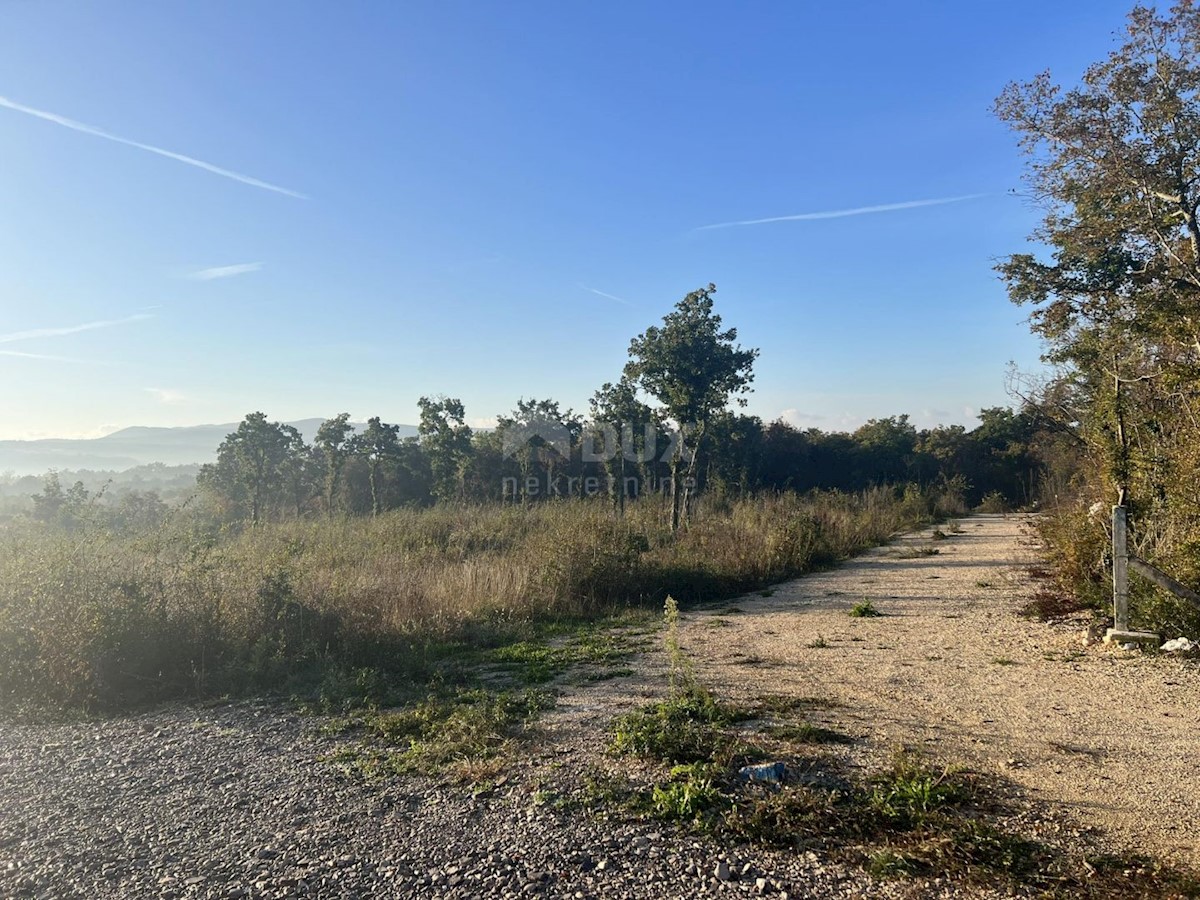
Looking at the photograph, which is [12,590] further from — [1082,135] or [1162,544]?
[1082,135]

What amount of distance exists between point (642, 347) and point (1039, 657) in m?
10.7

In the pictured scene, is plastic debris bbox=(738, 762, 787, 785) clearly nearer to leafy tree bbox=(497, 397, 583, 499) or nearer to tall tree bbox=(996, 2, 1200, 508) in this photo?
tall tree bbox=(996, 2, 1200, 508)

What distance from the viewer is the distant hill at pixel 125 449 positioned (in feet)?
93.4

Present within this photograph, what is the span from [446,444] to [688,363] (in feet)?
32.2

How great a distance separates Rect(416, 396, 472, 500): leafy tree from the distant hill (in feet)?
17.0

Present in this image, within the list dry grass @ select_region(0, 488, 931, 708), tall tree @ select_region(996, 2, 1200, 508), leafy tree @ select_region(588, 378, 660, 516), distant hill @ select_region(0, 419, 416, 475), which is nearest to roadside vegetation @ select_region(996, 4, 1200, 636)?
tall tree @ select_region(996, 2, 1200, 508)

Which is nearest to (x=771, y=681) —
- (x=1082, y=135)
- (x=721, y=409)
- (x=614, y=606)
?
(x=614, y=606)

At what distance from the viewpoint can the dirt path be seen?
11.4ft

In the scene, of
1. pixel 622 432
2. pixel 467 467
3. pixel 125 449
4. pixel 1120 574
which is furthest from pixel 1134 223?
pixel 125 449

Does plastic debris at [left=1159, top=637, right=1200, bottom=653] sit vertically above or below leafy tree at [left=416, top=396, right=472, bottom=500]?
below

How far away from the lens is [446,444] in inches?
870

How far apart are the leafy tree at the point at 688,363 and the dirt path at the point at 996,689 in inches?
254

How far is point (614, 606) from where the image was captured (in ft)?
32.1

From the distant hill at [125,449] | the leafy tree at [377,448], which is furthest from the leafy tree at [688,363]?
the distant hill at [125,449]
